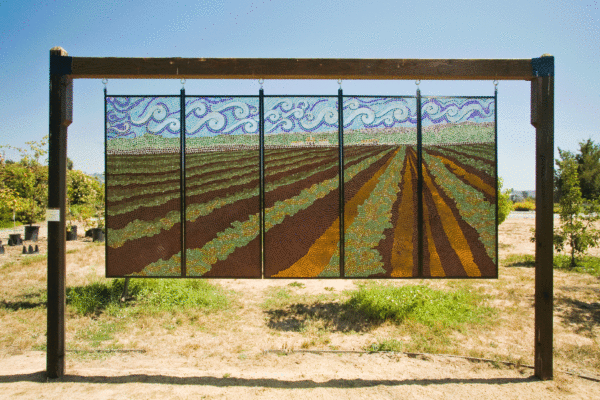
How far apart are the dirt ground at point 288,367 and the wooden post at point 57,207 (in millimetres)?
328

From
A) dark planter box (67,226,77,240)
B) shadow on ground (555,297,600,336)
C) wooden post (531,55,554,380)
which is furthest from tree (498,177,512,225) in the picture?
dark planter box (67,226,77,240)

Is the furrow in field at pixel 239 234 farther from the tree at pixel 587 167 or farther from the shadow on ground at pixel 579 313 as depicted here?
the tree at pixel 587 167

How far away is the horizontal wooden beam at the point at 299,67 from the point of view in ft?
11.3

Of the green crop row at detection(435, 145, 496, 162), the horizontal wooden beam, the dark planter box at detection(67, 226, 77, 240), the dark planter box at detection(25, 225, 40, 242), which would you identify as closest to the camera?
the horizontal wooden beam

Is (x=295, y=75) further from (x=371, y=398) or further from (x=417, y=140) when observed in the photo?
(x=371, y=398)

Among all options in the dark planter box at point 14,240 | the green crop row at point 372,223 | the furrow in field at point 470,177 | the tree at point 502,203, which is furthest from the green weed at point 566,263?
the dark planter box at point 14,240

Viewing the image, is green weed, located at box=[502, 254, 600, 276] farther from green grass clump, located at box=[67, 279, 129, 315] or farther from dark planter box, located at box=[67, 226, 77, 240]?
dark planter box, located at box=[67, 226, 77, 240]

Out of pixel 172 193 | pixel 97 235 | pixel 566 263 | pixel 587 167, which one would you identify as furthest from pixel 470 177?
pixel 587 167

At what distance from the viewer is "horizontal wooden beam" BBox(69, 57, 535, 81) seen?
3.44 metres

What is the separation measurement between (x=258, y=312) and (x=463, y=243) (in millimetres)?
3621

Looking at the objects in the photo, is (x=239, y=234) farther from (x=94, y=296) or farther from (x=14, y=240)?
(x=14, y=240)

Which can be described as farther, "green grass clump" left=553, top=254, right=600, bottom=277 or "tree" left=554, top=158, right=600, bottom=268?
"tree" left=554, top=158, right=600, bottom=268

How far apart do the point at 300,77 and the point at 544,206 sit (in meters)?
2.95

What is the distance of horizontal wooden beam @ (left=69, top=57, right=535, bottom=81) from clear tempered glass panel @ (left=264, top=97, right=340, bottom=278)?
0.32 metres
